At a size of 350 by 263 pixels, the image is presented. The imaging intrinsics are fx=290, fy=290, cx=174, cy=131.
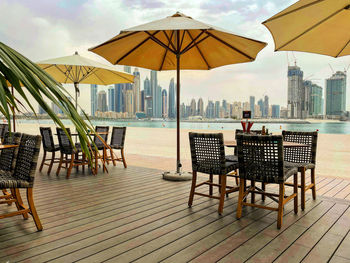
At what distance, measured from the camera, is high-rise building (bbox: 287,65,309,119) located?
4575 centimetres

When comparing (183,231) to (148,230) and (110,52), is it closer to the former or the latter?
(148,230)

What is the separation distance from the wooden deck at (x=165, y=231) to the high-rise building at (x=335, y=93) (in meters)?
37.6

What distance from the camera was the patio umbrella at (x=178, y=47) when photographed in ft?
14.9

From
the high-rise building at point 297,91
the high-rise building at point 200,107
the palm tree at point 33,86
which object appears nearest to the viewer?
the palm tree at point 33,86

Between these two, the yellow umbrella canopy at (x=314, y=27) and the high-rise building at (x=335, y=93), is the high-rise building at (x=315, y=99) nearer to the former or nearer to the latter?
the high-rise building at (x=335, y=93)

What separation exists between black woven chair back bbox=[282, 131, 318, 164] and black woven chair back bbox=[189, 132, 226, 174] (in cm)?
125

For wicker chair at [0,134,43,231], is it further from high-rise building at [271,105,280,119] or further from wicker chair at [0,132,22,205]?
high-rise building at [271,105,280,119]

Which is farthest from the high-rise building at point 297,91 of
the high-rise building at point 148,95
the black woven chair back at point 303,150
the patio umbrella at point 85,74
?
the black woven chair back at point 303,150

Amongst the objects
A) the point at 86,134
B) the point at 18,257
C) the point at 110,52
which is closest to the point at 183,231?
the point at 18,257

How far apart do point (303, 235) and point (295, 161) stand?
1426 mm

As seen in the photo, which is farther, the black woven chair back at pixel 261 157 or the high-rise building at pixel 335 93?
the high-rise building at pixel 335 93

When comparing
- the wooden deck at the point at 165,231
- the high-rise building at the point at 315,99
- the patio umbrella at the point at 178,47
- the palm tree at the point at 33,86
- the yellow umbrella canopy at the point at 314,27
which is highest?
the high-rise building at the point at 315,99

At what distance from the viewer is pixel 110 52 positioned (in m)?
5.13

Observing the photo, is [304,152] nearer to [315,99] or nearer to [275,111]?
[315,99]
